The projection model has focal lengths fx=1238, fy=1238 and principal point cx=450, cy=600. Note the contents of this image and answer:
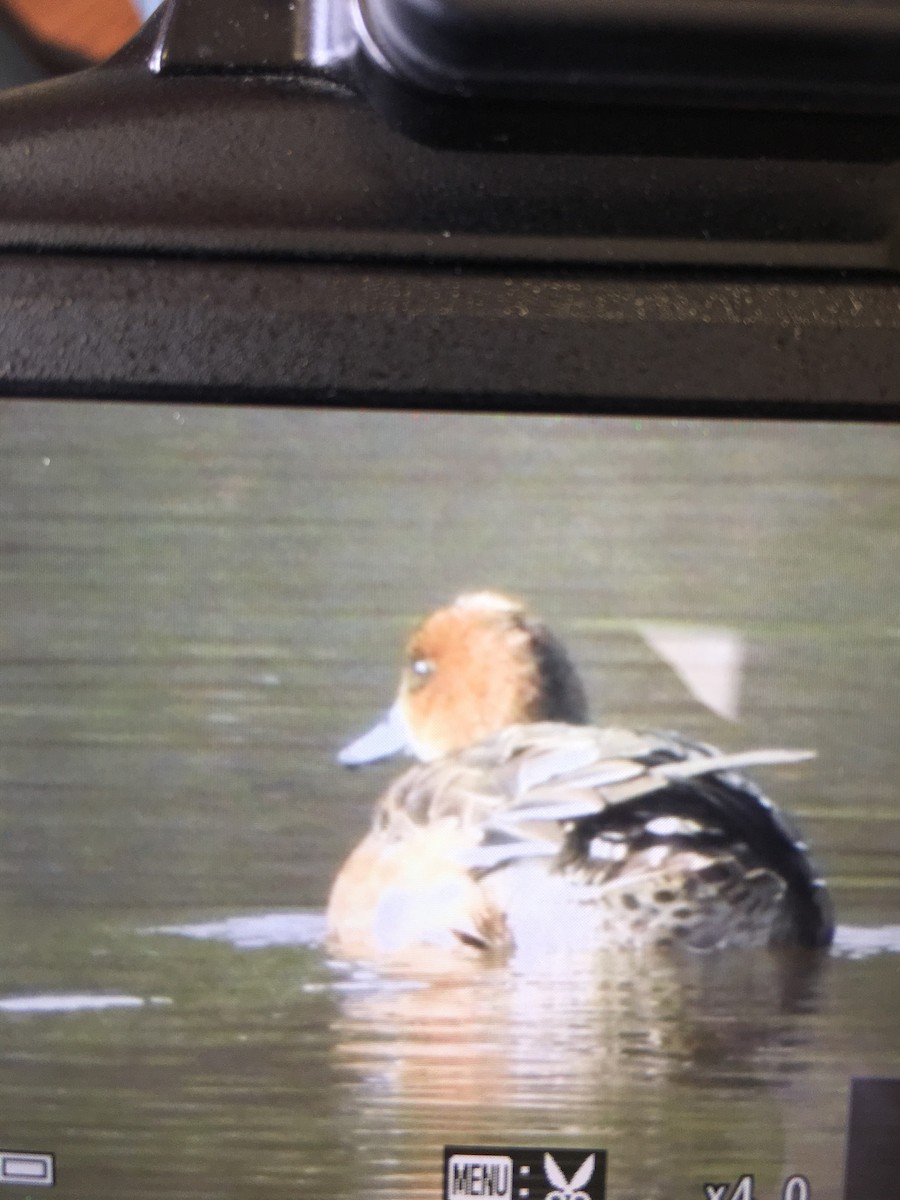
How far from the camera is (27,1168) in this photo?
418 mm

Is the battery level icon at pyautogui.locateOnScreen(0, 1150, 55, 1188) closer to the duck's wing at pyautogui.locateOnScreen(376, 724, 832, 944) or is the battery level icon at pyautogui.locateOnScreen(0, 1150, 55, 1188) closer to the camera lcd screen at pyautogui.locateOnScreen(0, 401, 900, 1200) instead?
the camera lcd screen at pyautogui.locateOnScreen(0, 401, 900, 1200)

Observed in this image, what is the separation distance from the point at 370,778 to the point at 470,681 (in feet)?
0.15

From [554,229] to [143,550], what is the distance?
6.5 inches

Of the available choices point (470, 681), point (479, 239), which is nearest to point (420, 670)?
point (470, 681)

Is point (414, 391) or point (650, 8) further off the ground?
point (650, 8)

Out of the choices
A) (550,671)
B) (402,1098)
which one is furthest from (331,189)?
(402,1098)

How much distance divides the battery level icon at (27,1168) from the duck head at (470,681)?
6.8 inches

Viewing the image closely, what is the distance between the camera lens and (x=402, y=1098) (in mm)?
414

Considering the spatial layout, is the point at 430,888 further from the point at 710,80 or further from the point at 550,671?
the point at 710,80

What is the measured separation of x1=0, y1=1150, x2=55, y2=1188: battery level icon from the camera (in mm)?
418

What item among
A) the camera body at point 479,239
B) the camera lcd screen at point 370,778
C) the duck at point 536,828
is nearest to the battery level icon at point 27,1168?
the camera lcd screen at point 370,778

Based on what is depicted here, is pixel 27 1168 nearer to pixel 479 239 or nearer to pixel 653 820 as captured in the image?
pixel 653 820

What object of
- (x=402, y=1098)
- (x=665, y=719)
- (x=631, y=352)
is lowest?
(x=402, y=1098)

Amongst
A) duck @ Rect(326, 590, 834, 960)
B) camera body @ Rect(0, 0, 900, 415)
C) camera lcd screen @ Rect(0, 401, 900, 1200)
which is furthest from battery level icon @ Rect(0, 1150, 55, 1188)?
camera body @ Rect(0, 0, 900, 415)
